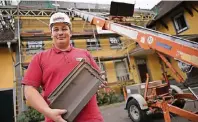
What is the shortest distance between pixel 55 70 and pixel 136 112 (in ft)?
16.6

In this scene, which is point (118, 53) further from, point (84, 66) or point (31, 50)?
point (84, 66)

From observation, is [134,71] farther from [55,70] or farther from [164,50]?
[55,70]

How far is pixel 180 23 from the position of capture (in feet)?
56.4

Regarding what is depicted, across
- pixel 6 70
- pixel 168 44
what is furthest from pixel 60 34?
pixel 6 70

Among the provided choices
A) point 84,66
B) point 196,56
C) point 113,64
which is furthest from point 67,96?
point 113,64

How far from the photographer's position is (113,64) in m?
17.3

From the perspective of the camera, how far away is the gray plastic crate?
5.54 ft

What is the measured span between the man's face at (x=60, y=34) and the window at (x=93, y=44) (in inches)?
592

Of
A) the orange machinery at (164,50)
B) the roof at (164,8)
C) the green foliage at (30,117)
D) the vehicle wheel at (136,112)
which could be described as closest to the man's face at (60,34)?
the orange machinery at (164,50)

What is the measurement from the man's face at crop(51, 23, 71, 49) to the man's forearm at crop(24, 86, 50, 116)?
0.49m

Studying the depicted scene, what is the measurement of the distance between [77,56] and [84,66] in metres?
0.25

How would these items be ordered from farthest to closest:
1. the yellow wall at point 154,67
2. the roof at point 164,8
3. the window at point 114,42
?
the yellow wall at point 154,67 → the window at point 114,42 → the roof at point 164,8

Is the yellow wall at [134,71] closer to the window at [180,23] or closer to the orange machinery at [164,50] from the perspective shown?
the window at [180,23]

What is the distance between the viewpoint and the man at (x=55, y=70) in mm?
1775
